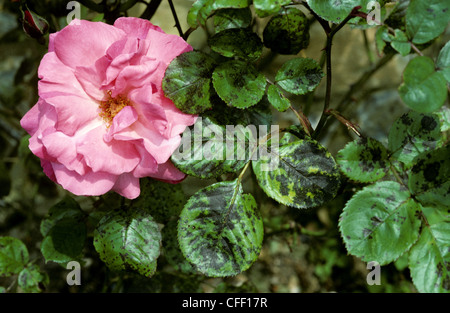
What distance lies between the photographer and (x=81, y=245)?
0.78m

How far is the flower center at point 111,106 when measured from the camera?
25.0 inches

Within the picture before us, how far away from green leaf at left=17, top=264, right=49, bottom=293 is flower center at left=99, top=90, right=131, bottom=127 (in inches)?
18.5

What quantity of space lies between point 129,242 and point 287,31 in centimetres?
45

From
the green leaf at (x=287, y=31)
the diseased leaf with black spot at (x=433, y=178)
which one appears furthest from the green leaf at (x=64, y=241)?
the diseased leaf with black spot at (x=433, y=178)

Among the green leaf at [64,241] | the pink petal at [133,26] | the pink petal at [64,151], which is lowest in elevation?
the green leaf at [64,241]

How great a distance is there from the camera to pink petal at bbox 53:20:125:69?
1.86 ft

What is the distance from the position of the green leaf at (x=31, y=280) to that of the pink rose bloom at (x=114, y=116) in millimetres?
388

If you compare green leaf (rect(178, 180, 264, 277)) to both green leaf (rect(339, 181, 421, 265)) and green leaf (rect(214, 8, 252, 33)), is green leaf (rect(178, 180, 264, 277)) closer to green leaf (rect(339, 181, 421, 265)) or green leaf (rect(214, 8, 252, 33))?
green leaf (rect(339, 181, 421, 265))

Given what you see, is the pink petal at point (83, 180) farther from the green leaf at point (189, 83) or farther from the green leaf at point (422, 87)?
the green leaf at point (422, 87)

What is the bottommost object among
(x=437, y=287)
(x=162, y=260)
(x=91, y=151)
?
(x=162, y=260)

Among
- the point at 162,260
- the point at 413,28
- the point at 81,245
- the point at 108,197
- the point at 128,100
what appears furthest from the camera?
the point at 162,260
